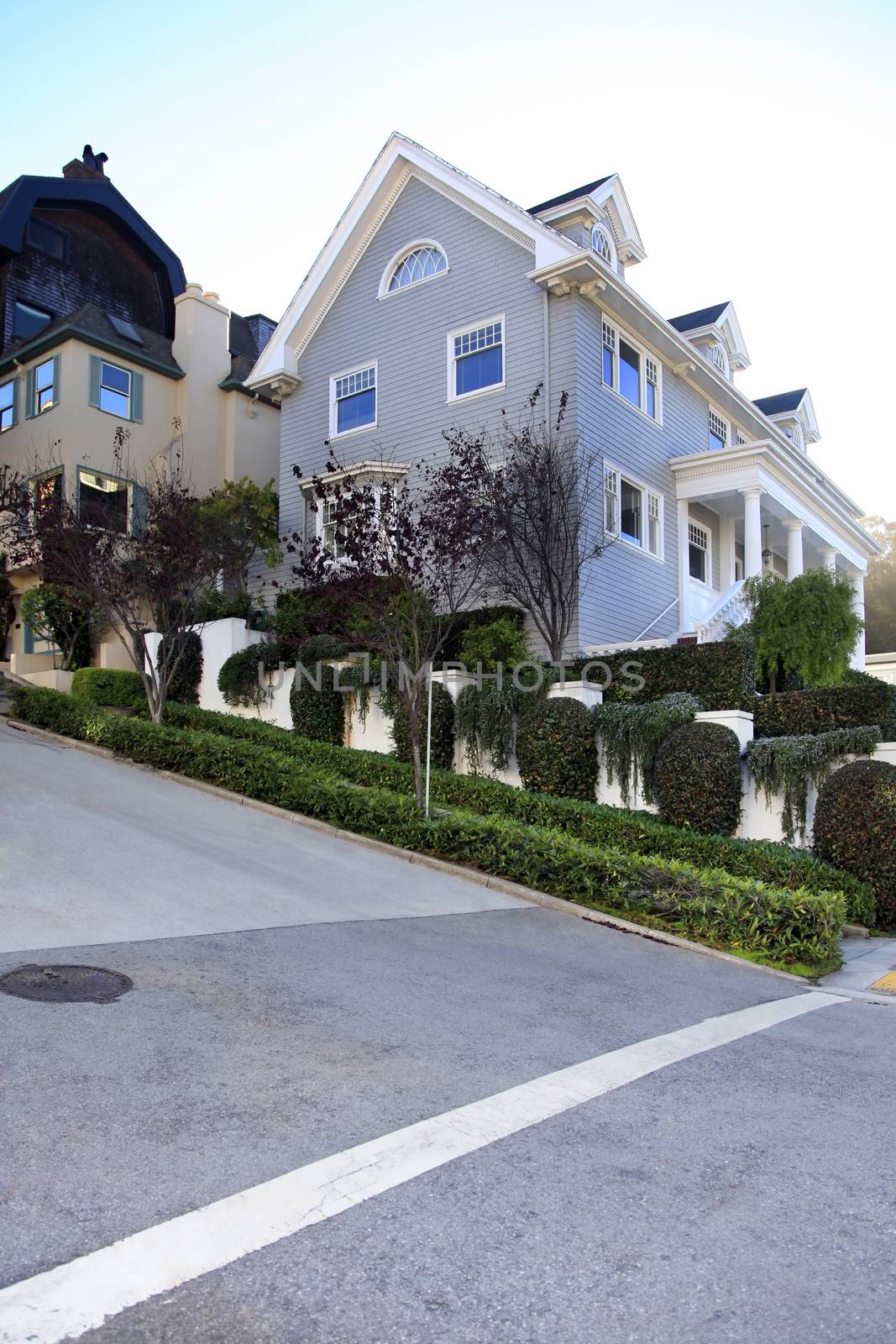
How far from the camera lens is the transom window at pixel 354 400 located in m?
22.0

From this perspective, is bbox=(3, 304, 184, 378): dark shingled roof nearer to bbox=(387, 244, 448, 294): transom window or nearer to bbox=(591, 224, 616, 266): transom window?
bbox=(387, 244, 448, 294): transom window

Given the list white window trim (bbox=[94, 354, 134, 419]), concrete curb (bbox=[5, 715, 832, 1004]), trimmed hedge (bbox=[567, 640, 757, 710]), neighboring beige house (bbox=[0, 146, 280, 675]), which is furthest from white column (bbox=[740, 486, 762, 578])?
white window trim (bbox=[94, 354, 134, 419])

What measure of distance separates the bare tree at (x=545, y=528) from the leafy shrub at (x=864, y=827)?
6.51 meters

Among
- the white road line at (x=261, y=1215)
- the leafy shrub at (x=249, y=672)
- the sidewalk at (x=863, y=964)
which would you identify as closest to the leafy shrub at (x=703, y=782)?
the sidewalk at (x=863, y=964)

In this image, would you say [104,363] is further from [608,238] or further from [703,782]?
[703,782]

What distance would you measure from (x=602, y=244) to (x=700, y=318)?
4.69 meters

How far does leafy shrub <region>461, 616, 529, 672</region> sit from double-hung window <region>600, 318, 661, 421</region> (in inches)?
229

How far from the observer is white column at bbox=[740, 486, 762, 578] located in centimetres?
1961

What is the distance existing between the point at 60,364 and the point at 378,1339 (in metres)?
25.1

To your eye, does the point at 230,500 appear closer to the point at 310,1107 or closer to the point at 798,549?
the point at 798,549

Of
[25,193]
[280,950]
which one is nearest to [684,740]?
[280,950]

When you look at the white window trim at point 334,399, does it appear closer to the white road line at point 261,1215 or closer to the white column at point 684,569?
the white column at point 684,569

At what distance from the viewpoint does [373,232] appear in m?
22.4

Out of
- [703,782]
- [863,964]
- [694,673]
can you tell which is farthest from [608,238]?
[863,964]
